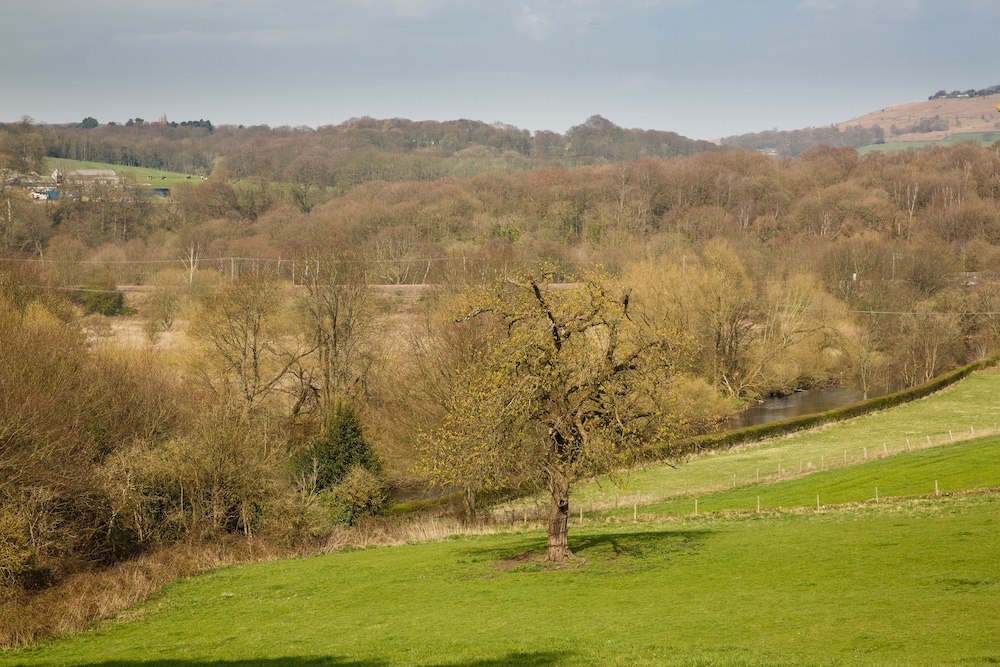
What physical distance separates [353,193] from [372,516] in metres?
120

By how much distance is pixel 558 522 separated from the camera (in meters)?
21.2

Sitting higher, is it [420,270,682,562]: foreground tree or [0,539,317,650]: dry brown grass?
[420,270,682,562]: foreground tree

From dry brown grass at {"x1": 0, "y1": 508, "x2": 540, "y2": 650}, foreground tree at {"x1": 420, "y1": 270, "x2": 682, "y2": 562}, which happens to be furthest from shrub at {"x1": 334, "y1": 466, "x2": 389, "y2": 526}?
foreground tree at {"x1": 420, "y1": 270, "x2": 682, "y2": 562}

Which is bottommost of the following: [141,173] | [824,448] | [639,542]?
[824,448]

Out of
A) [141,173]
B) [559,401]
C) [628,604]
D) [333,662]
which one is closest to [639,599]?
[628,604]

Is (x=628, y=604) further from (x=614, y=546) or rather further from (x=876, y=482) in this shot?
(x=876, y=482)

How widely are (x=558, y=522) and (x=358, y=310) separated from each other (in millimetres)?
31120

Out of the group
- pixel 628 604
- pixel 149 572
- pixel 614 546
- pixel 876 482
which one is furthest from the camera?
pixel 876 482

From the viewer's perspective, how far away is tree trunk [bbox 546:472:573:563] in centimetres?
2084

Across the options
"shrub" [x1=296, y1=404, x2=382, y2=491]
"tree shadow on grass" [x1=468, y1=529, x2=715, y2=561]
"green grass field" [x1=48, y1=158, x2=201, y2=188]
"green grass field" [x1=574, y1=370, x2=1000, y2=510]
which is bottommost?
"green grass field" [x1=574, y1=370, x2=1000, y2=510]

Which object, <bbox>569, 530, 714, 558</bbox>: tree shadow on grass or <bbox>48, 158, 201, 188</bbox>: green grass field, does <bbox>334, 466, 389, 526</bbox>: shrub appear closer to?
<bbox>569, 530, 714, 558</bbox>: tree shadow on grass

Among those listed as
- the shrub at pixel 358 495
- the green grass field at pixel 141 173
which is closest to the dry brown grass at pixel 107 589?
the shrub at pixel 358 495

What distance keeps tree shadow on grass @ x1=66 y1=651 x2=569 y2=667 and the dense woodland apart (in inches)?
306

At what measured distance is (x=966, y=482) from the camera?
1101 inches
